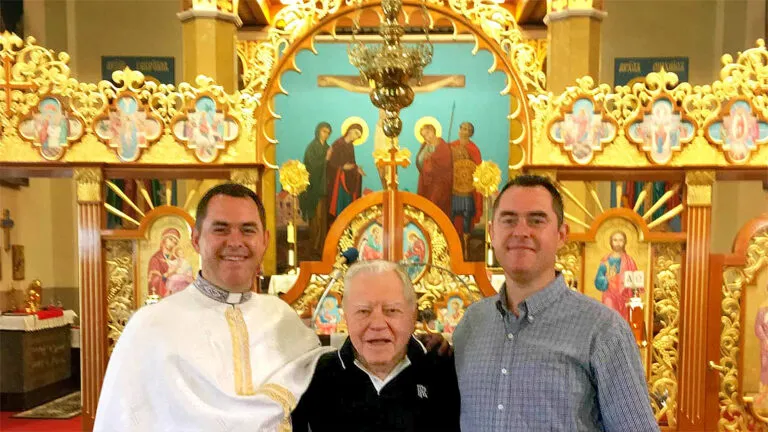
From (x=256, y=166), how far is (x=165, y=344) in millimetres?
2202

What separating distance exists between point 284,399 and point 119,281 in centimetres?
260

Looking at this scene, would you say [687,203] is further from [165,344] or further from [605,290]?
[165,344]

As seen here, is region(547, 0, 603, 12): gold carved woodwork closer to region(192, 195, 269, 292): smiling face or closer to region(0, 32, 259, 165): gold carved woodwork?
region(0, 32, 259, 165): gold carved woodwork

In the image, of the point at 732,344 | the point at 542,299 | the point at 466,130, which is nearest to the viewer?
the point at 542,299

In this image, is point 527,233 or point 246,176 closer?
point 527,233

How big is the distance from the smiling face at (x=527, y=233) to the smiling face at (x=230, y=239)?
94cm

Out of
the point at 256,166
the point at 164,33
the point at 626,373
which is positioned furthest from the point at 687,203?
the point at 164,33

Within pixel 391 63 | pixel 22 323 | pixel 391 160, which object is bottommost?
pixel 22 323

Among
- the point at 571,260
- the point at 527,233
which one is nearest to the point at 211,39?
the point at 571,260

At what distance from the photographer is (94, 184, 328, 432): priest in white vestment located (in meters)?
2.04

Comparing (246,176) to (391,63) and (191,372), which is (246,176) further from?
(191,372)

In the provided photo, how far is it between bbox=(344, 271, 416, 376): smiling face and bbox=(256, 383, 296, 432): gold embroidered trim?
1.08 ft

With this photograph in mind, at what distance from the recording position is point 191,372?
208cm

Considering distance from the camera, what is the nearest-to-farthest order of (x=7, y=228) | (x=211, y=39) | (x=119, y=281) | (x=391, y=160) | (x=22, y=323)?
(x=391, y=160) < (x=119, y=281) < (x=22, y=323) < (x=211, y=39) < (x=7, y=228)
